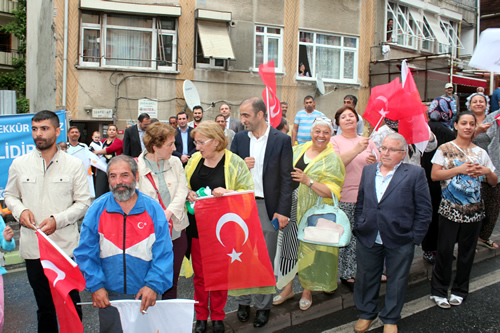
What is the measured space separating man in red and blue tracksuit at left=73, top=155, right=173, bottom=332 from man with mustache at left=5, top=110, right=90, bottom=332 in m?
0.55

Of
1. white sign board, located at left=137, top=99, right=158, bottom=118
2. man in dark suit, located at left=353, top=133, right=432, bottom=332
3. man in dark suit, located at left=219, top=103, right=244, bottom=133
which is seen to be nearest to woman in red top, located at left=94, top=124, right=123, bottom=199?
man in dark suit, located at left=219, top=103, right=244, bottom=133

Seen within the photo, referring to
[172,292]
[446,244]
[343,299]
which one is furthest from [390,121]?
[172,292]

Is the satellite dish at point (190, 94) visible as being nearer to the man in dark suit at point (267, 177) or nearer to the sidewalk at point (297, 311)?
the man in dark suit at point (267, 177)

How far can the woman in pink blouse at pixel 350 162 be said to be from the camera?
15.0ft

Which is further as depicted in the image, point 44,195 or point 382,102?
point 382,102

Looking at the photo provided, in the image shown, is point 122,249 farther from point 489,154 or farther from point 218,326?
point 489,154

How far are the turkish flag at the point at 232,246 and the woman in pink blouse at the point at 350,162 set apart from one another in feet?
4.42

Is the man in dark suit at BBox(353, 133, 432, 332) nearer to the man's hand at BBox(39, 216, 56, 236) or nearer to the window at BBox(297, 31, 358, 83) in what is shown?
the man's hand at BBox(39, 216, 56, 236)

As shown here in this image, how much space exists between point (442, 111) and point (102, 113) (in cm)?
1122

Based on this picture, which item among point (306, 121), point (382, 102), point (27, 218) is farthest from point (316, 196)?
point (306, 121)

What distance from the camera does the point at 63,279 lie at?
284 centimetres

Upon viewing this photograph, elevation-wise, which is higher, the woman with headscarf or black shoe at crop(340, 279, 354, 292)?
the woman with headscarf

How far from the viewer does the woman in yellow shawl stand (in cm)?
419

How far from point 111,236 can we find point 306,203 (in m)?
2.13
